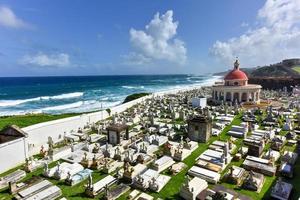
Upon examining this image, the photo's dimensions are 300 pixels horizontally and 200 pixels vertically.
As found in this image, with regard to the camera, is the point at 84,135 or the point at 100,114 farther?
the point at 100,114

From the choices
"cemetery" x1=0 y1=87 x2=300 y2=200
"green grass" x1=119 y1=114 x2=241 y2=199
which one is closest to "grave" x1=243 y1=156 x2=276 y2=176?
"cemetery" x1=0 y1=87 x2=300 y2=200

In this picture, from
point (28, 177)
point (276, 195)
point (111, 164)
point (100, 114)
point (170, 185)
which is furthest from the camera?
point (100, 114)

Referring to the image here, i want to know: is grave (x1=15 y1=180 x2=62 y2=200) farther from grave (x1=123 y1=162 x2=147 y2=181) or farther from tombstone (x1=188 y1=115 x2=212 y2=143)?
tombstone (x1=188 y1=115 x2=212 y2=143)

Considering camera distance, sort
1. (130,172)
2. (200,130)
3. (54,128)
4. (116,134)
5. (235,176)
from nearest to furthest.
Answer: (235,176), (130,172), (116,134), (200,130), (54,128)

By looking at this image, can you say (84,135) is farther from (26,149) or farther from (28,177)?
(28,177)

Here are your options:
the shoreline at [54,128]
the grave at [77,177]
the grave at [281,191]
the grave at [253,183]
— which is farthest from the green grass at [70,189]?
the grave at [281,191]

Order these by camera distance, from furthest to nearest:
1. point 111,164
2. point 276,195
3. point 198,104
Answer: point 198,104 → point 111,164 → point 276,195

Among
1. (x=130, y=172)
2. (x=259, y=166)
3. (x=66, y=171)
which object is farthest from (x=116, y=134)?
(x=259, y=166)

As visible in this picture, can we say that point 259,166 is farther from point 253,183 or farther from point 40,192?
point 40,192

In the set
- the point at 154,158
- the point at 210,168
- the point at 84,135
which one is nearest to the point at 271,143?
the point at 210,168
